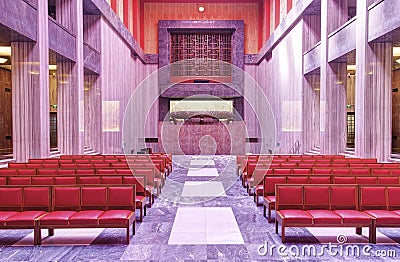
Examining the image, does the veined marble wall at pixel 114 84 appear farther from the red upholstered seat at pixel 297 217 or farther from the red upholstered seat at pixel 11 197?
the red upholstered seat at pixel 297 217

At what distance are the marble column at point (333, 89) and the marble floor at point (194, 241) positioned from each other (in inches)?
333

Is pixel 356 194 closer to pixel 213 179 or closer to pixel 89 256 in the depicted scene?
pixel 89 256

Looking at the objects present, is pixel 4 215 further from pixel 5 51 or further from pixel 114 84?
pixel 114 84

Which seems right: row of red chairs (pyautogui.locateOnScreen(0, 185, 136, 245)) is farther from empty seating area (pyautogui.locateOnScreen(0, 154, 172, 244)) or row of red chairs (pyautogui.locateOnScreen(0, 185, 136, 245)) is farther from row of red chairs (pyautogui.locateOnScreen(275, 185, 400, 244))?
row of red chairs (pyautogui.locateOnScreen(275, 185, 400, 244))

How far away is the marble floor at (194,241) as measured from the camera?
4977 millimetres

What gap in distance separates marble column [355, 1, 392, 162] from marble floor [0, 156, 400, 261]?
601 centimetres

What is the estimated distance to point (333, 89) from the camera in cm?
1500

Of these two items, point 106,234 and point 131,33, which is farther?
point 131,33

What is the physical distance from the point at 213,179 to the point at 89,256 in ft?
25.6

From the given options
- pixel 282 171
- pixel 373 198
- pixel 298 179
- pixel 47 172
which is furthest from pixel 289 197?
pixel 47 172

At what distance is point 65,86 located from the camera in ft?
48.3

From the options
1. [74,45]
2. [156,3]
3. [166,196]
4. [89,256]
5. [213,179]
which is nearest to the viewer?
[89,256]

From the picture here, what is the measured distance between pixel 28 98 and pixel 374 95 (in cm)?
1083

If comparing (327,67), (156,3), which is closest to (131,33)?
(156,3)
